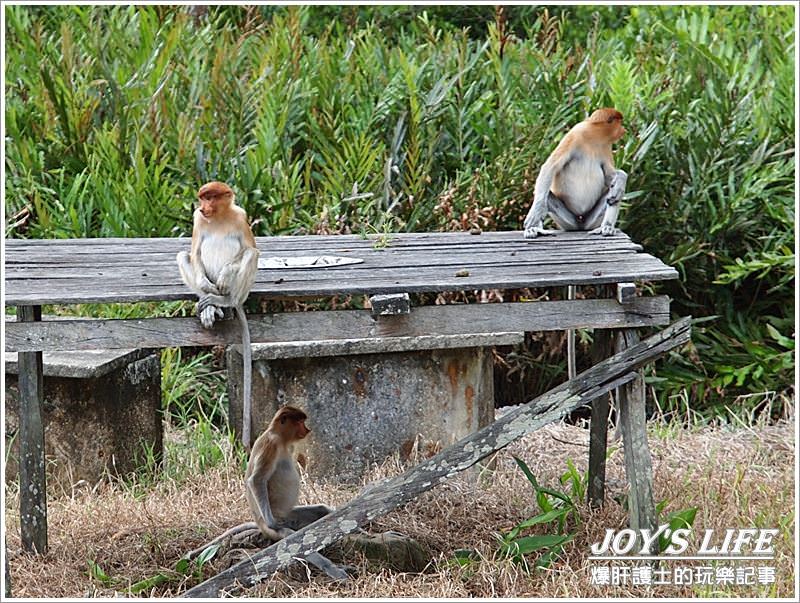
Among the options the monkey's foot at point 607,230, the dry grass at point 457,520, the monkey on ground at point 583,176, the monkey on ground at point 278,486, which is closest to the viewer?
the dry grass at point 457,520

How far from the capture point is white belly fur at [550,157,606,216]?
5.86 m

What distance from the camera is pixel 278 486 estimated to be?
16.5 ft

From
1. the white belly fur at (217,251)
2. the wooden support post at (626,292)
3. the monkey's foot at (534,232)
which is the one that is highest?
the white belly fur at (217,251)

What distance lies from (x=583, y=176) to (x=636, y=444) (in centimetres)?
169

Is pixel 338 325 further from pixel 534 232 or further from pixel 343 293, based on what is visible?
pixel 534 232

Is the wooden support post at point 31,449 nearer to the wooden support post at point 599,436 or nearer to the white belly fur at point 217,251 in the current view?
the white belly fur at point 217,251

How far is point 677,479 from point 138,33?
18.5 feet

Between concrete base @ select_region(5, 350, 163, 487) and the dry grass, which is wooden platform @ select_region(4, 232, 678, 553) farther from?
concrete base @ select_region(5, 350, 163, 487)

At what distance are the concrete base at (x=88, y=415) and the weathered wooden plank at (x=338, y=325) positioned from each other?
1.74 m

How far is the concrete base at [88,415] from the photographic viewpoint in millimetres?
6070

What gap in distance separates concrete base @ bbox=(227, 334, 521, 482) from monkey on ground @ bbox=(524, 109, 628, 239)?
1.05 metres

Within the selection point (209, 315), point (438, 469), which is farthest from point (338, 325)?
point (438, 469)

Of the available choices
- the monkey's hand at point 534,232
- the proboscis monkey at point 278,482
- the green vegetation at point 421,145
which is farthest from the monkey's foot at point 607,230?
the green vegetation at point 421,145

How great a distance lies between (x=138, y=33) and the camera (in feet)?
30.1
